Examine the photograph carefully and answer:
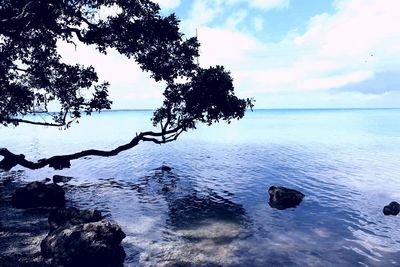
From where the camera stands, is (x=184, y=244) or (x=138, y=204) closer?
(x=184, y=244)

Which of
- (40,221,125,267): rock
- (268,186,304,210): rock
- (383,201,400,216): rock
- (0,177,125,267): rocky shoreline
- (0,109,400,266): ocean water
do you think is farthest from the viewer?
(268,186,304,210): rock

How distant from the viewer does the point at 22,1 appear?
2044cm

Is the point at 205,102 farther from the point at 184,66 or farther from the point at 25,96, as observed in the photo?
Result: the point at 25,96

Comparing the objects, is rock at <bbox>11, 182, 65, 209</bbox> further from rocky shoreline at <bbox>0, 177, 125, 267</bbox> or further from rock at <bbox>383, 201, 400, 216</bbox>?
rock at <bbox>383, 201, 400, 216</bbox>

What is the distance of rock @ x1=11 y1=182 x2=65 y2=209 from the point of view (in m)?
34.9

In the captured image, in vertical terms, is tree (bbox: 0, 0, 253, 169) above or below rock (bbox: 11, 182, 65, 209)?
above

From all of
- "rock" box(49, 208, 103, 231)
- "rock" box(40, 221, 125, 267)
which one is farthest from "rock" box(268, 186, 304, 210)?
"rock" box(40, 221, 125, 267)

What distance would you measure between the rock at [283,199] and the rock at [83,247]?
20458mm

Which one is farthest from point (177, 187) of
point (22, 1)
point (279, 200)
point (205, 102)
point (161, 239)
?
point (22, 1)

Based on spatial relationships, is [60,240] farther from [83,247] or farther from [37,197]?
[37,197]

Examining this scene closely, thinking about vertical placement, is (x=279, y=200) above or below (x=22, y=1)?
below

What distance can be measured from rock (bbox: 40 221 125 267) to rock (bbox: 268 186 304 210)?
2046 cm

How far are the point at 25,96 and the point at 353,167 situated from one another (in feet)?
192

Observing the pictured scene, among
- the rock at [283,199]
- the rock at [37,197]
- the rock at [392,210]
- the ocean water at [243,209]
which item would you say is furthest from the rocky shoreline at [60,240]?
the rock at [392,210]
